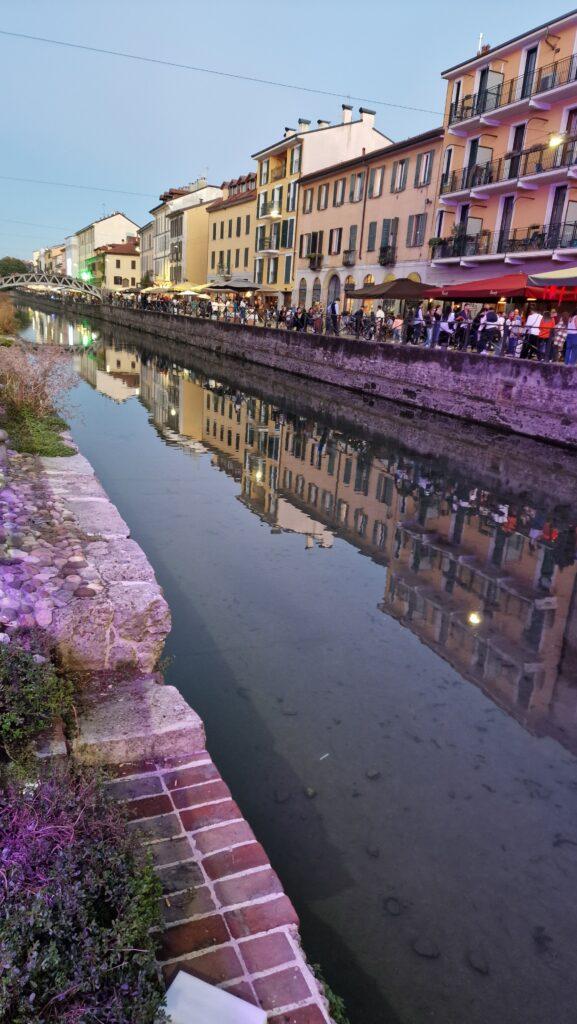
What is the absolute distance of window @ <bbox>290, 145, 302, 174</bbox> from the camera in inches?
1644

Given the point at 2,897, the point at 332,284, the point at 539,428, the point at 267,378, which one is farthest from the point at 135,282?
the point at 2,897

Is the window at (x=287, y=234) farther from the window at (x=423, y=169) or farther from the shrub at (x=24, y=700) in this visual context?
the shrub at (x=24, y=700)

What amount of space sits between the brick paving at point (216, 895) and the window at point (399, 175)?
33.5m

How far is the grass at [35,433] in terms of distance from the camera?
902cm

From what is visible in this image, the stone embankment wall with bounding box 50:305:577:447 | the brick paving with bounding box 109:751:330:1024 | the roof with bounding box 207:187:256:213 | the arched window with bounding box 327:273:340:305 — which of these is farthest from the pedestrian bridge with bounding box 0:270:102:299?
the brick paving with bounding box 109:751:330:1024

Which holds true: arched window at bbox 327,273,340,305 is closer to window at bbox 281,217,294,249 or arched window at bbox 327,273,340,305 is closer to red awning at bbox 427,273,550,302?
window at bbox 281,217,294,249

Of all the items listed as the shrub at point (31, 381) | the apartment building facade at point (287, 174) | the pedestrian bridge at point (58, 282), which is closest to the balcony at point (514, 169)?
the apartment building facade at point (287, 174)

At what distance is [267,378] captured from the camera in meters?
27.3

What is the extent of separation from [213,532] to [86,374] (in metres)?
18.4

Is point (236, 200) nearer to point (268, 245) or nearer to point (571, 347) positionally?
point (268, 245)

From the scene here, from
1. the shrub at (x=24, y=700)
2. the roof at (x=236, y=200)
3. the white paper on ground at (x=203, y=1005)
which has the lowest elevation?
the white paper on ground at (x=203, y=1005)

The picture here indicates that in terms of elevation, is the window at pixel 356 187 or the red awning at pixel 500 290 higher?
the window at pixel 356 187

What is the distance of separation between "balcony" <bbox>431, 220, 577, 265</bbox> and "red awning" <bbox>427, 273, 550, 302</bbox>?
22.8 ft

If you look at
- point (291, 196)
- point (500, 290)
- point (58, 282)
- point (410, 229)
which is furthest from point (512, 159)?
point (58, 282)
